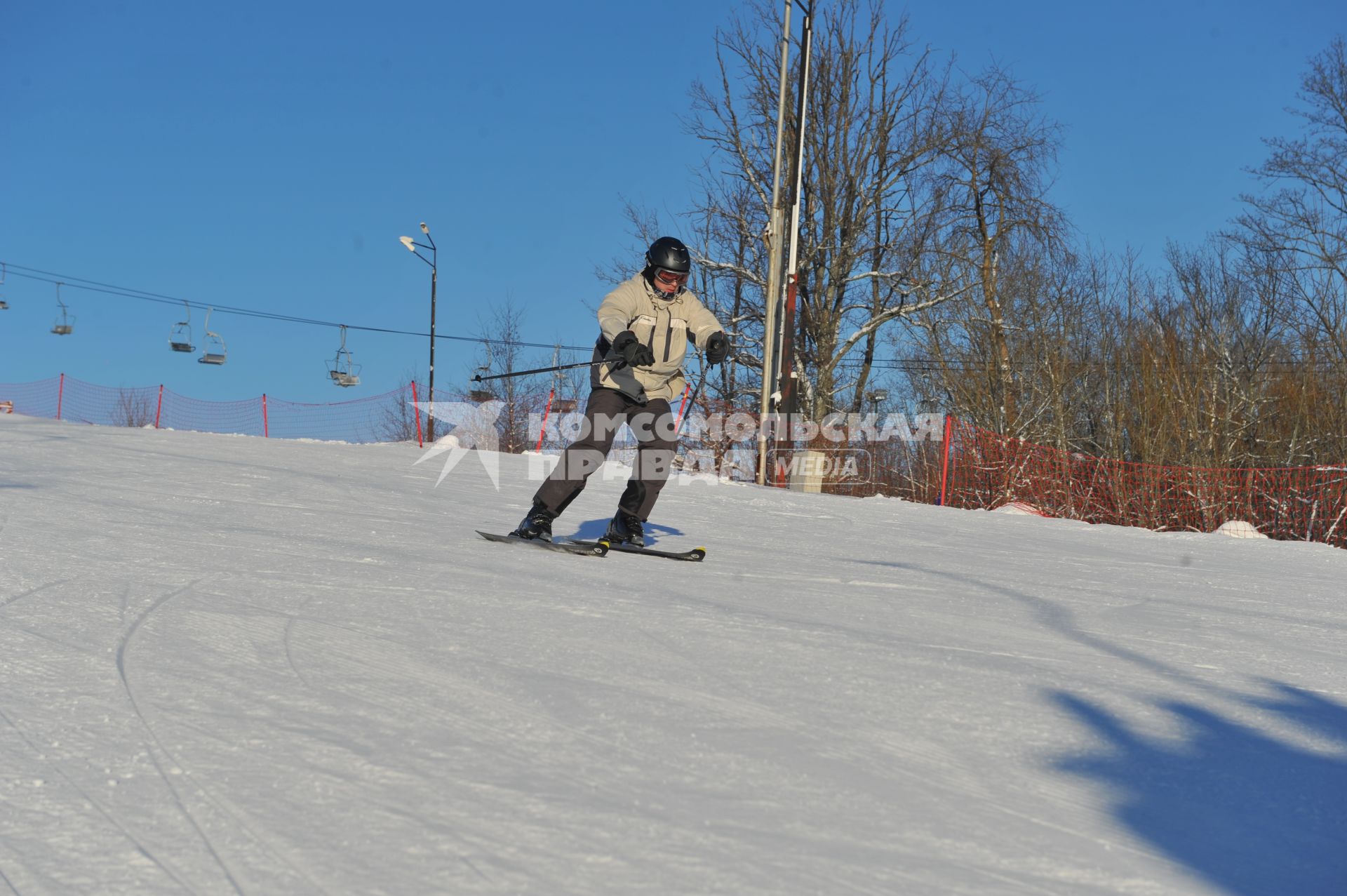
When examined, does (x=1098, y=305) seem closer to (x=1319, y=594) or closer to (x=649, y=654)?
(x=1319, y=594)

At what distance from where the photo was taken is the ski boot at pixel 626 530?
5750 mm

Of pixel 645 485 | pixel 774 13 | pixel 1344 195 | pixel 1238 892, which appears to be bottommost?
pixel 1238 892

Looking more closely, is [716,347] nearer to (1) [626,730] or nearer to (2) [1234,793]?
(1) [626,730]

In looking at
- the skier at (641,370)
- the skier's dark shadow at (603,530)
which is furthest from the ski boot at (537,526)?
the skier's dark shadow at (603,530)

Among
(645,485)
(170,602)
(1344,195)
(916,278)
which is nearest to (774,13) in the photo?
(916,278)

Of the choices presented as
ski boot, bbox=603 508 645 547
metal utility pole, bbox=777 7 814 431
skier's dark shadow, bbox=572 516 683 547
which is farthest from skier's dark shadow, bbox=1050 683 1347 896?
metal utility pole, bbox=777 7 814 431

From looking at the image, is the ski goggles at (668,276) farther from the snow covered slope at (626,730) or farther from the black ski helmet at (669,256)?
the snow covered slope at (626,730)

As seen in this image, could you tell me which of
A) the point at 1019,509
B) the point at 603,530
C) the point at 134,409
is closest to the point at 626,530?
the point at 603,530

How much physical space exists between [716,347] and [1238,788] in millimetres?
3730

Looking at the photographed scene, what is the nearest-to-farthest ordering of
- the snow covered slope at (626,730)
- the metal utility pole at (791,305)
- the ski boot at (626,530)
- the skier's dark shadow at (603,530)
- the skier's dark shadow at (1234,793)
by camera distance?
the snow covered slope at (626,730) → the skier's dark shadow at (1234,793) → the ski boot at (626,530) → the skier's dark shadow at (603,530) → the metal utility pole at (791,305)

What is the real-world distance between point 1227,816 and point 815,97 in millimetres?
26779

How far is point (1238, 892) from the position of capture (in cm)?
162

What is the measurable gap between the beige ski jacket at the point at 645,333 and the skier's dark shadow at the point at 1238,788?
126 inches

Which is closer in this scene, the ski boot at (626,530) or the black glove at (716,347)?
the black glove at (716,347)
